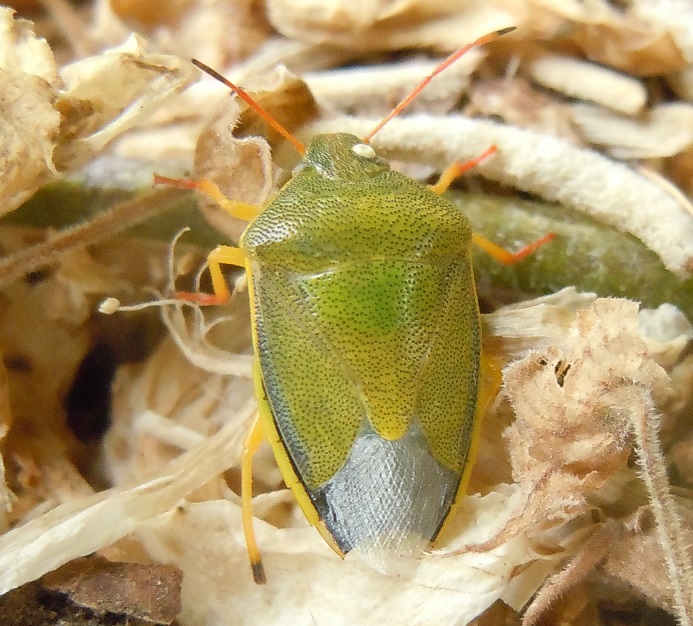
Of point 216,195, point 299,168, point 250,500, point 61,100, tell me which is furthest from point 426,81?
point 250,500

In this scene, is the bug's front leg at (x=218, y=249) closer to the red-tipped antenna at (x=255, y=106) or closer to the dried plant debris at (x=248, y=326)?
the dried plant debris at (x=248, y=326)

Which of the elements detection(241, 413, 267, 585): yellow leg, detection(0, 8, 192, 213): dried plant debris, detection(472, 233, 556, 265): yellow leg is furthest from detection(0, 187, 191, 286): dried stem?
detection(472, 233, 556, 265): yellow leg

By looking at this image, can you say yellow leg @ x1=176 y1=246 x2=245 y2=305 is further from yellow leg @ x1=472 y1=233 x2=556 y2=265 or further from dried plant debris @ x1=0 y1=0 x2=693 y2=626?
yellow leg @ x1=472 y1=233 x2=556 y2=265

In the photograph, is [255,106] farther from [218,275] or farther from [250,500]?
[250,500]

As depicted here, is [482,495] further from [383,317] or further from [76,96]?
[76,96]

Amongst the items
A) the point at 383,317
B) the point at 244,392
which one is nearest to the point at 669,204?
the point at 383,317

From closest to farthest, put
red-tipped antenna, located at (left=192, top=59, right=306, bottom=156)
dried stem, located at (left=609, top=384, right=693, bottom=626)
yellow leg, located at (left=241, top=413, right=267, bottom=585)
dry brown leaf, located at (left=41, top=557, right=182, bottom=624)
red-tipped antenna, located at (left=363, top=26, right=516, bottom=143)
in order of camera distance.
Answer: dried stem, located at (left=609, top=384, right=693, bottom=626)
dry brown leaf, located at (left=41, top=557, right=182, bottom=624)
yellow leg, located at (left=241, top=413, right=267, bottom=585)
red-tipped antenna, located at (left=192, top=59, right=306, bottom=156)
red-tipped antenna, located at (left=363, top=26, right=516, bottom=143)
